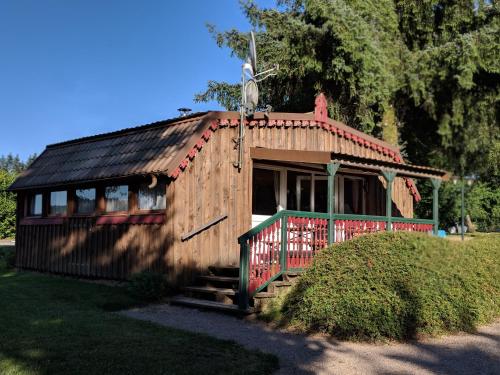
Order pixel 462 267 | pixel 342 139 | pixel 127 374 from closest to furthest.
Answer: pixel 127 374 < pixel 462 267 < pixel 342 139

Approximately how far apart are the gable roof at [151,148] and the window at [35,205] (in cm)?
42

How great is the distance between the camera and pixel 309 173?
1345 centimetres

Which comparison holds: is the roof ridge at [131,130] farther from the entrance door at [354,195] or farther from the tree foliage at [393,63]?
the tree foliage at [393,63]

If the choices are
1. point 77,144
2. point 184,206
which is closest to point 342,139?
point 184,206

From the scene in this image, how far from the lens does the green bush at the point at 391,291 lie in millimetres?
7113

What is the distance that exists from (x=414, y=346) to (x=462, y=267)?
208 centimetres

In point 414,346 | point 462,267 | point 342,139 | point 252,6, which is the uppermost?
point 252,6

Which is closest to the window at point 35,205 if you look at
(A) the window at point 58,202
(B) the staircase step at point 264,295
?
(A) the window at point 58,202

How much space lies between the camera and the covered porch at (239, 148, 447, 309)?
924 centimetres

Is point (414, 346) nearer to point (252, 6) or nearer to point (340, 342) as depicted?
point (340, 342)

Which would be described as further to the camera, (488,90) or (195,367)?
(488,90)

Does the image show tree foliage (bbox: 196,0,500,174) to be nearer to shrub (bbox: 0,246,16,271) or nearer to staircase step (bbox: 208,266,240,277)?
staircase step (bbox: 208,266,240,277)

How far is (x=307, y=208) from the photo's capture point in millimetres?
13562

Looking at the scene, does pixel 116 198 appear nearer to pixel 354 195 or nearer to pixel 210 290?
pixel 210 290
